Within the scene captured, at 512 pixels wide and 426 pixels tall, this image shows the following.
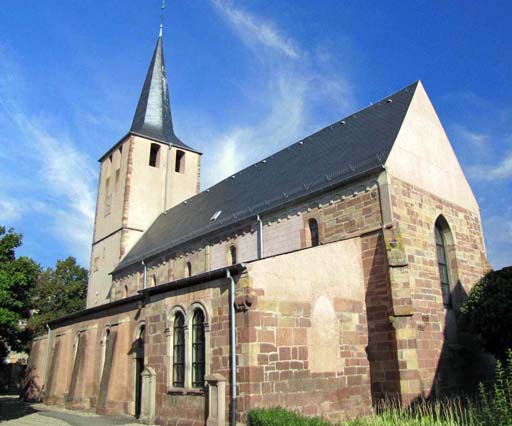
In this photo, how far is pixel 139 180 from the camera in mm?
31281

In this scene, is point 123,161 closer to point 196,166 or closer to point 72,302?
point 196,166

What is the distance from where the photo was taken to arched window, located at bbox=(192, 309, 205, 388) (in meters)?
12.8

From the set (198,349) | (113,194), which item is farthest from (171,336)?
(113,194)

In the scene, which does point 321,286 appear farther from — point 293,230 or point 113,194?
point 113,194

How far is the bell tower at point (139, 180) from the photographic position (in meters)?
30.5

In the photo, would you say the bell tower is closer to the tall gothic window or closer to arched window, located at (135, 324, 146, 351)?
arched window, located at (135, 324, 146, 351)

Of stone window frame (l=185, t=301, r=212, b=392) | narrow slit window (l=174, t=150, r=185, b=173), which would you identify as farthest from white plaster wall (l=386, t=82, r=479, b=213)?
narrow slit window (l=174, t=150, r=185, b=173)

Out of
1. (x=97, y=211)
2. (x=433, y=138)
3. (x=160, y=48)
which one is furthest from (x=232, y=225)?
(x=160, y=48)

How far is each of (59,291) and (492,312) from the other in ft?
111

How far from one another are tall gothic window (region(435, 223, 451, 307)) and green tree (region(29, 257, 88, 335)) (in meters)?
30.0

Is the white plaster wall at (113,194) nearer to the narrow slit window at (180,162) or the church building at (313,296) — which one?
the narrow slit window at (180,162)

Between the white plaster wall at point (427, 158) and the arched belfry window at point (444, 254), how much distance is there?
41.5 inches

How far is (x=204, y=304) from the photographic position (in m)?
12.9

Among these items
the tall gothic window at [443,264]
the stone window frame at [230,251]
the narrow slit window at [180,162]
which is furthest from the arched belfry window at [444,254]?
the narrow slit window at [180,162]
